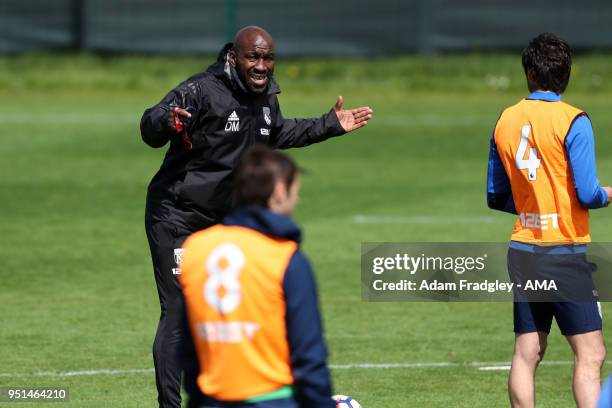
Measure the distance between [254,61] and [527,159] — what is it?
1.73 meters

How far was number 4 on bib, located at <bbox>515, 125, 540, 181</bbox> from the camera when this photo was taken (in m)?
6.51

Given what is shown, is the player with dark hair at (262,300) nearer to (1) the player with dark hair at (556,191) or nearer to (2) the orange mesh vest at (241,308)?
(2) the orange mesh vest at (241,308)

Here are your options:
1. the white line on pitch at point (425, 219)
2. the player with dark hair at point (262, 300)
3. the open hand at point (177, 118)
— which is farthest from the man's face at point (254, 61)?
the white line on pitch at point (425, 219)

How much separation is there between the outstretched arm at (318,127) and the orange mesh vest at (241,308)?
9.81ft

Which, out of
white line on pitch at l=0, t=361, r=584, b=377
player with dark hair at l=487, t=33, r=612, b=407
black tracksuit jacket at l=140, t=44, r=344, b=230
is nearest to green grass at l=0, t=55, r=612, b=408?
white line on pitch at l=0, t=361, r=584, b=377

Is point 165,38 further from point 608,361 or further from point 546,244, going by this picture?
point 546,244

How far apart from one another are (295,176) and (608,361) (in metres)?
4.97

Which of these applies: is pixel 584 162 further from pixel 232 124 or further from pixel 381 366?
pixel 381 366

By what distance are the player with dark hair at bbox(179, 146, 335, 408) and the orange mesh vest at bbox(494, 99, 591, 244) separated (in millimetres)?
2125

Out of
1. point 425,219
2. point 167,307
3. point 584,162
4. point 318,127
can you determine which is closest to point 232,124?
point 318,127

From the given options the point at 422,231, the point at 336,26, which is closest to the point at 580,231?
the point at 422,231

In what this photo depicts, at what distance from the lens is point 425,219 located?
14820mm

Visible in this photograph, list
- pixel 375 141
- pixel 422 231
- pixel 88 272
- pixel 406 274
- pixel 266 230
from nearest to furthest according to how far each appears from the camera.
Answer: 1. pixel 266 230
2. pixel 406 274
3. pixel 88 272
4. pixel 422 231
5. pixel 375 141

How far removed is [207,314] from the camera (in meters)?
4.76
